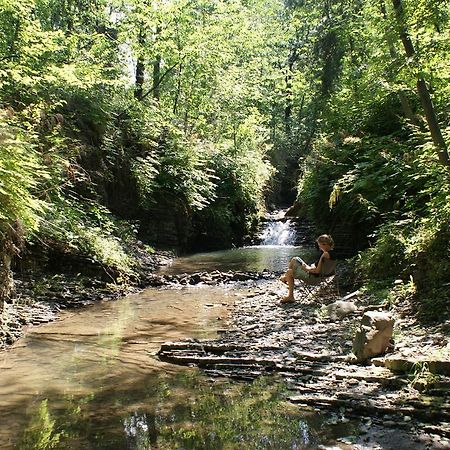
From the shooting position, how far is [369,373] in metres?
4.75

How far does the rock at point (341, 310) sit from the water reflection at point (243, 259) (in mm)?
6579

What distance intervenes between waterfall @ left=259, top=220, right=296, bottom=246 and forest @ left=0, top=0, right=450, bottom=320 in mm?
886

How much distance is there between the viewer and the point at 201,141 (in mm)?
23250

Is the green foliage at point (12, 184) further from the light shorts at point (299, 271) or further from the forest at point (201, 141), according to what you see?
the light shorts at point (299, 271)

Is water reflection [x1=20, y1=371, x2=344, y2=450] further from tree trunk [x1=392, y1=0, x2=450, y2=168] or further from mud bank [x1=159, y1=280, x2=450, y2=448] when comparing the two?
tree trunk [x1=392, y1=0, x2=450, y2=168]

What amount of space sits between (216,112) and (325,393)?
21.5 meters

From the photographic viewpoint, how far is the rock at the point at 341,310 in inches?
294

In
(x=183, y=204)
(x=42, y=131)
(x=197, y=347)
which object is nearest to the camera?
(x=197, y=347)

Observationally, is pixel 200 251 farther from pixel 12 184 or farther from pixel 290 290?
pixel 12 184

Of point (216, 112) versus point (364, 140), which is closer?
point (364, 140)

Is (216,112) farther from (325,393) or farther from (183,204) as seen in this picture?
(325,393)

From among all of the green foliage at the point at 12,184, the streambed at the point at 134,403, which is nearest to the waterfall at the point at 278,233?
the streambed at the point at 134,403

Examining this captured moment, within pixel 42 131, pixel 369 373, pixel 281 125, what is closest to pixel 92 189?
pixel 42 131

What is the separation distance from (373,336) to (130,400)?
261 cm
